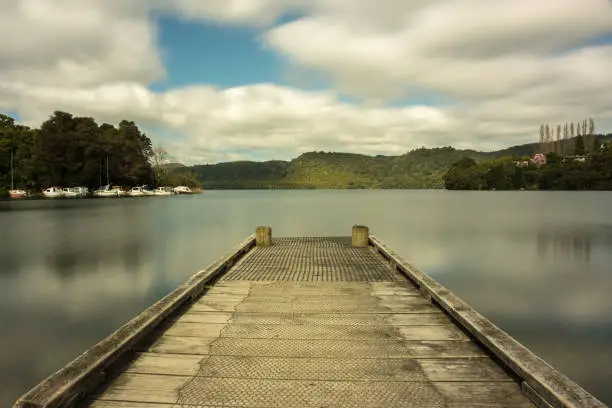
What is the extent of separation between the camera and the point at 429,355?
4.56m

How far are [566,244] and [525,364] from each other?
2174 centimetres

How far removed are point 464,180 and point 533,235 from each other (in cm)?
13352

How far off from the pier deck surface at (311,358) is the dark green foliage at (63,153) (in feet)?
227

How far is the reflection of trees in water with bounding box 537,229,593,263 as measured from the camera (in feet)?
62.0

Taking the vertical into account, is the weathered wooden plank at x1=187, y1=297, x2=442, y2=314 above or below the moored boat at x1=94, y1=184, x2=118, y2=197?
below

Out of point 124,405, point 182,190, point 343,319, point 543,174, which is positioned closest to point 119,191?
point 182,190

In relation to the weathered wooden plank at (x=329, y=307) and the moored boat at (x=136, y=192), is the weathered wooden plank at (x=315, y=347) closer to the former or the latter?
the weathered wooden plank at (x=329, y=307)

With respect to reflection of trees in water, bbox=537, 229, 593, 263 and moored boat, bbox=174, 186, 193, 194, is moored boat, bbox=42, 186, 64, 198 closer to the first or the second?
moored boat, bbox=174, 186, 193, 194

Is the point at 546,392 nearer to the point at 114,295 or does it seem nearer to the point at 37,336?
the point at 37,336

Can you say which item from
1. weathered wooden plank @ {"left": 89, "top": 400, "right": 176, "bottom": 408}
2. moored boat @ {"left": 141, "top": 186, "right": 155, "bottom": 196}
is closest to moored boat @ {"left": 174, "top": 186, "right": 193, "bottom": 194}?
moored boat @ {"left": 141, "top": 186, "right": 155, "bottom": 196}

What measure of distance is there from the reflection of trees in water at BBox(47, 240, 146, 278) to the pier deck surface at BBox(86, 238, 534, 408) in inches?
402

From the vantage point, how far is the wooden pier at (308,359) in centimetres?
360

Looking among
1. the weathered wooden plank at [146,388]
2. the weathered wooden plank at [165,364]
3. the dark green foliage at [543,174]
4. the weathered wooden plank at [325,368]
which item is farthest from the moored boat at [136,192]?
the dark green foliage at [543,174]

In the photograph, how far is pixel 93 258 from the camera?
A: 1773 cm
